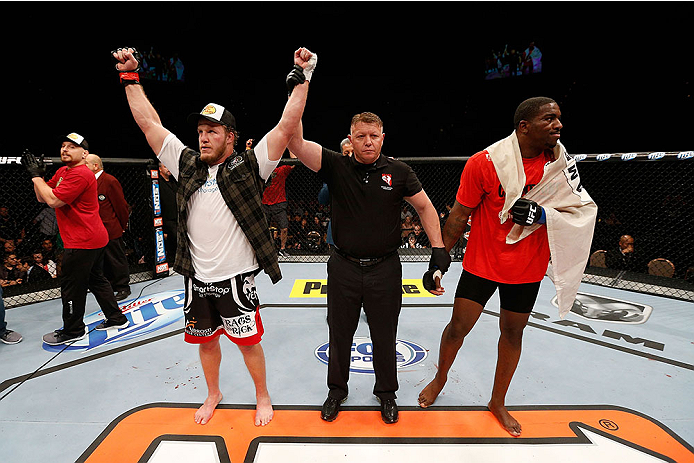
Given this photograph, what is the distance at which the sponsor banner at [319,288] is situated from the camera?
4.20 meters

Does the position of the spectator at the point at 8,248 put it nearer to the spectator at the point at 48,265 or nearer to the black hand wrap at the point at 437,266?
the spectator at the point at 48,265

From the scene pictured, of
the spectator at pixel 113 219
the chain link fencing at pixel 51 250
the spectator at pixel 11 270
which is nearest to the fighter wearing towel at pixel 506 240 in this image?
the spectator at pixel 113 219

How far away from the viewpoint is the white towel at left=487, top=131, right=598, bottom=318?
171 centimetres

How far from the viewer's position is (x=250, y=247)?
1.90 metres

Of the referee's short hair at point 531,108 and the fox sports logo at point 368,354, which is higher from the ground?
the referee's short hair at point 531,108

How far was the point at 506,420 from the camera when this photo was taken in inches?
78.1

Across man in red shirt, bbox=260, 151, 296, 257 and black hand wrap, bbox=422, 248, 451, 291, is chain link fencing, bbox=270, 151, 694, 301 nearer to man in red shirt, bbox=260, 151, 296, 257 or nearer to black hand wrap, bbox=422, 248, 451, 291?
man in red shirt, bbox=260, 151, 296, 257

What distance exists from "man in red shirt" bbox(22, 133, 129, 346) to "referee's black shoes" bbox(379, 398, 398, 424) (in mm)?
2599

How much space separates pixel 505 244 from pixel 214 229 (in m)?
1.52

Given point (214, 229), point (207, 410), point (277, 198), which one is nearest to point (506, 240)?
point (214, 229)

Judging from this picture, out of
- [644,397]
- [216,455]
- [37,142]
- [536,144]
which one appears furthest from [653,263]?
[37,142]

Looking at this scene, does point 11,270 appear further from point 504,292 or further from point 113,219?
point 504,292

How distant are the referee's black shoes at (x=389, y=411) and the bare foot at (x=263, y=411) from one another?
66 cm

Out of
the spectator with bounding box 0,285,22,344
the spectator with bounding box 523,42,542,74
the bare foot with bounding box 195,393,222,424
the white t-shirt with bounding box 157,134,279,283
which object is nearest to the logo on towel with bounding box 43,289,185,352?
the spectator with bounding box 0,285,22,344
